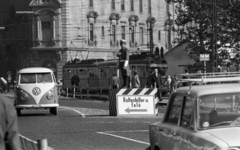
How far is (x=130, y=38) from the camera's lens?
9288cm

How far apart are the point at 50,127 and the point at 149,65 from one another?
33.8m

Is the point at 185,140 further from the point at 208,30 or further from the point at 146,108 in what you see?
the point at 208,30

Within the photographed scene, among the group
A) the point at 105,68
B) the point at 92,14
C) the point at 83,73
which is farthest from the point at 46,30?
the point at 105,68

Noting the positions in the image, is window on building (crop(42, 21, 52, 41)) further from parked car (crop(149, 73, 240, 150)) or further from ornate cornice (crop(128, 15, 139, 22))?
parked car (crop(149, 73, 240, 150))

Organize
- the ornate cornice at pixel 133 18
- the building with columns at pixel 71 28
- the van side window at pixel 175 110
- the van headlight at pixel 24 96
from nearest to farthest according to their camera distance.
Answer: the van side window at pixel 175 110
the van headlight at pixel 24 96
the building with columns at pixel 71 28
the ornate cornice at pixel 133 18

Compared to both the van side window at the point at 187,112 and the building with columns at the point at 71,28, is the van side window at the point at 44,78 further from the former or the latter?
the building with columns at the point at 71,28

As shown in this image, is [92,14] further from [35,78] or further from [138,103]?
[138,103]

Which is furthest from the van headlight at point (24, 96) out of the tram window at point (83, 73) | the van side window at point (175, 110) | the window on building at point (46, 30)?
the window on building at point (46, 30)

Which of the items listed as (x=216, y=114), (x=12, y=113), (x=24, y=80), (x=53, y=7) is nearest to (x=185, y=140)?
(x=216, y=114)

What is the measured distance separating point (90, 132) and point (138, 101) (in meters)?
6.26

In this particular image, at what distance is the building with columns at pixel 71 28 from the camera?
8150 cm

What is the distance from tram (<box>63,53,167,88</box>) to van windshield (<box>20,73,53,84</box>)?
26623 millimetres

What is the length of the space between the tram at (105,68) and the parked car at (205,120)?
45.3m

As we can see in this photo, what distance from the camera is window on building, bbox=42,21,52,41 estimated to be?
81875mm
